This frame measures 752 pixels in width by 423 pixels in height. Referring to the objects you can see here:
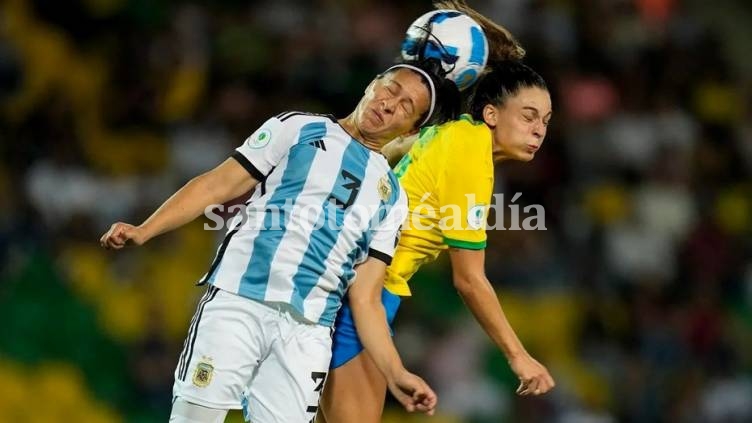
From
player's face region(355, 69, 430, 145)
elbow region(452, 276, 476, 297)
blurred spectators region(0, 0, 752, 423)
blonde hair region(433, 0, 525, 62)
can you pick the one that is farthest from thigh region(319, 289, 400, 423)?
blurred spectators region(0, 0, 752, 423)

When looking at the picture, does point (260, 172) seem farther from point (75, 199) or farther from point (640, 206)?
point (640, 206)

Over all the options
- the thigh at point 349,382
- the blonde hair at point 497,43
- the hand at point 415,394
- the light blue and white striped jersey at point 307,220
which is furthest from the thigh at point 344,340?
the blonde hair at point 497,43

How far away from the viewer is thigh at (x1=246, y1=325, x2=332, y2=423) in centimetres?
390

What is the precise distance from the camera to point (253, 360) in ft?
12.7

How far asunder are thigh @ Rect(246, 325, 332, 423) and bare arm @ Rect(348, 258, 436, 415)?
0.58 feet

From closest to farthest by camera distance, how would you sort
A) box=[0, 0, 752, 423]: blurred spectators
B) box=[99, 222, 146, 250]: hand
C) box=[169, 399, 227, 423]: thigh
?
box=[99, 222, 146, 250]: hand, box=[169, 399, 227, 423]: thigh, box=[0, 0, 752, 423]: blurred spectators

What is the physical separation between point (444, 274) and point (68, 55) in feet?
10.3

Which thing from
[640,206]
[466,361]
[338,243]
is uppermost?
[338,243]

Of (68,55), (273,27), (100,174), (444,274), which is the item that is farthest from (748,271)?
(68,55)

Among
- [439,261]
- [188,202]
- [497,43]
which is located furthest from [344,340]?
[439,261]

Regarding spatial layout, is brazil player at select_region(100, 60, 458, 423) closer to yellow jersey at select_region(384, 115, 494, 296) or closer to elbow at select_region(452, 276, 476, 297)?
yellow jersey at select_region(384, 115, 494, 296)

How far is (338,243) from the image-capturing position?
396cm

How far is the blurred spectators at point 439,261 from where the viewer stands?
24.0ft

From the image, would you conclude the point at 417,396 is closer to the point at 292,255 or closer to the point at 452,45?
the point at 292,255
